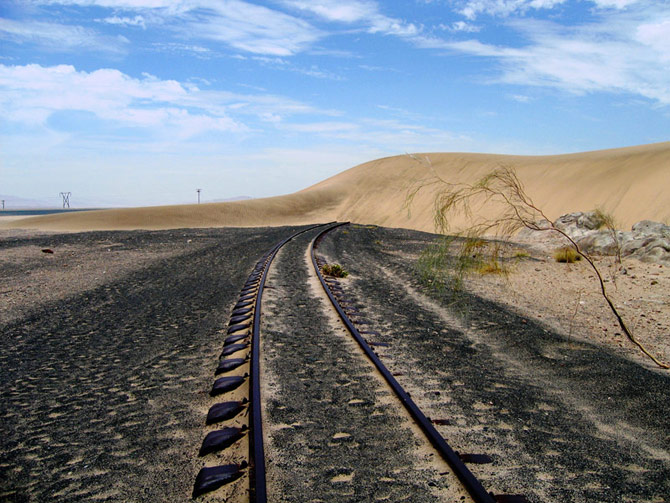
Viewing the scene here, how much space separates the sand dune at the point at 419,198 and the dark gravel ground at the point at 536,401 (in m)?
3.39

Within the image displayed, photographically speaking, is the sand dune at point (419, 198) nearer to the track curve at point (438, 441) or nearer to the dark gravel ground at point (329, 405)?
the dark gravel ground at point (329, 405)

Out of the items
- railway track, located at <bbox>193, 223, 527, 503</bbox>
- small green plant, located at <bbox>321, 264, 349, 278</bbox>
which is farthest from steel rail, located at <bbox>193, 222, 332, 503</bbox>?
small green plant, located at <bbox>321, 264, 349, 278</bbox>

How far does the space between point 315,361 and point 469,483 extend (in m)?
2.87

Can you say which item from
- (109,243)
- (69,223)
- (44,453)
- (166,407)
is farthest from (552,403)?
(69,223)

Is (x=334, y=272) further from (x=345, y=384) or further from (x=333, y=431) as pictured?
(x=333, y=431)

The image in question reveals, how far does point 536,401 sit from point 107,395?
165 inches

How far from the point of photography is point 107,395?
495 centimetres

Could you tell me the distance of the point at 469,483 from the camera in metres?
3.15

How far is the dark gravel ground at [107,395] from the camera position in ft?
11.2

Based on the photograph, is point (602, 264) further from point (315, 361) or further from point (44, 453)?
point (44, 453)

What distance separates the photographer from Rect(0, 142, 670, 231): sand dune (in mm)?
30548

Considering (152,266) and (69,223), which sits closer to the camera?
(152,266)

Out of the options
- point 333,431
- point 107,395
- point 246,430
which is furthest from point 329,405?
point 107,395

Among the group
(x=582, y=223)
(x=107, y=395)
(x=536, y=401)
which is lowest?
(x=536, y=401)
